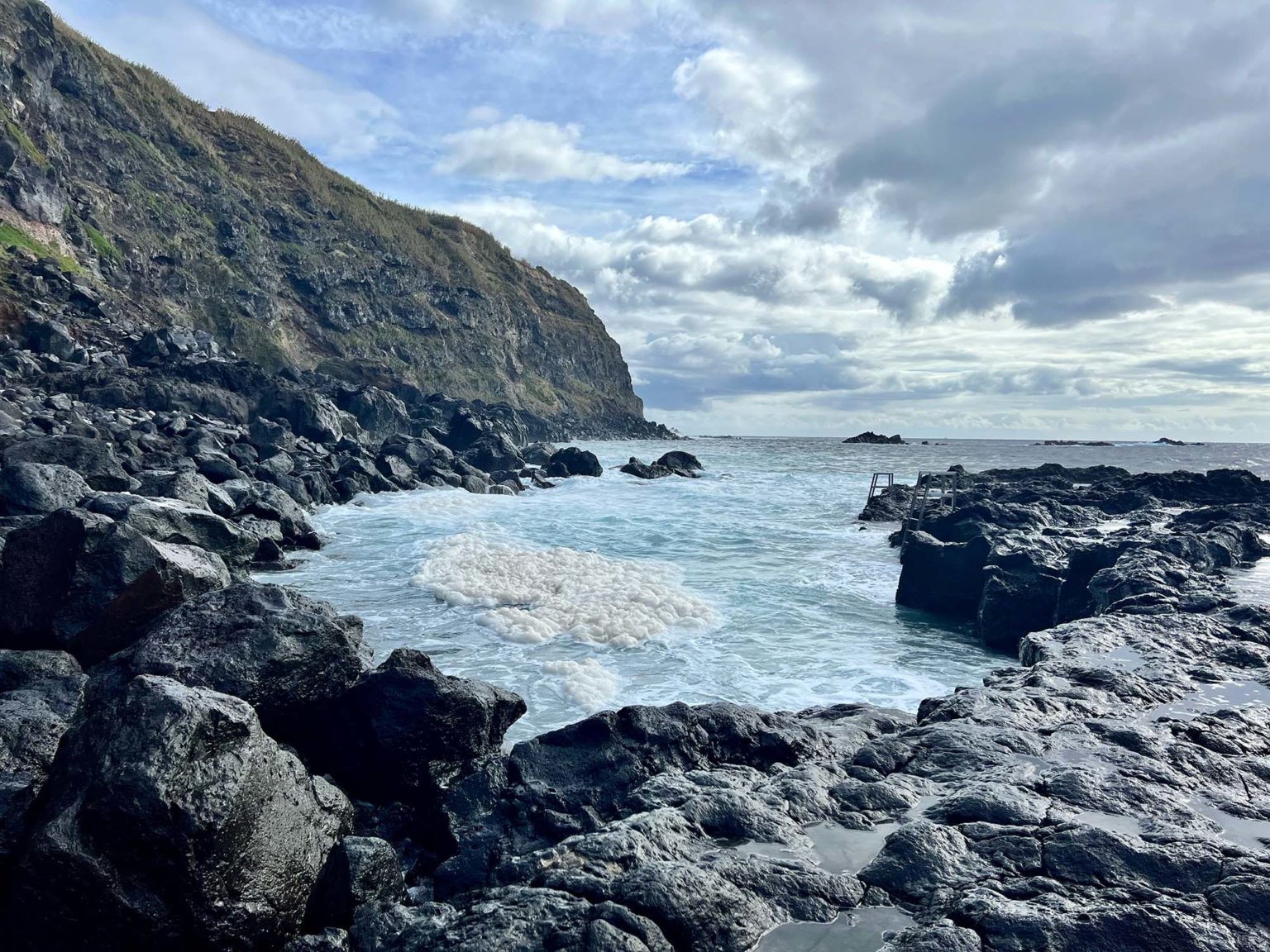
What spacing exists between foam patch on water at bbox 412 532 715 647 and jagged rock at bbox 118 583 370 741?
5.85 metres

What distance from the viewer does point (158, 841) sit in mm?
4004

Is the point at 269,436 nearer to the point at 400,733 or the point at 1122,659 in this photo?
the point at 400,733

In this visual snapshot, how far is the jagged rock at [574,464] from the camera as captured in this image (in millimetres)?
47484

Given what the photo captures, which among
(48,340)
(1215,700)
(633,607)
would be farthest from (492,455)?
(1215,700)

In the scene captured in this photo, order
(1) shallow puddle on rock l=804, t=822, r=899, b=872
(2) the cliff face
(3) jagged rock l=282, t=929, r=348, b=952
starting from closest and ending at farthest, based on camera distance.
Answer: (3) jagged rock l=282, t=929, r=348, b=952
(1) shallow puddle on rock l=804, t=822, r=899, b=872
(2) the cliff face

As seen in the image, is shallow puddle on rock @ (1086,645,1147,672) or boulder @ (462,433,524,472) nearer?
shallow puddle on rock @ (1086,645,1147,672)

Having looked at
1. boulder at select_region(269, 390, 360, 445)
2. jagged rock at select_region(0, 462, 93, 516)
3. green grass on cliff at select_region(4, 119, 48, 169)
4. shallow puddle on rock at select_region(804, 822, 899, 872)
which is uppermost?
green grass on cliff at select_region(4, 119, 48, 169)

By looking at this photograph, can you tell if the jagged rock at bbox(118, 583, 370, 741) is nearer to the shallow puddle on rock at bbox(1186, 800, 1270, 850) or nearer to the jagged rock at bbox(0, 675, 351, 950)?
the jagged rock at bbox(0, 675, 351, 950)

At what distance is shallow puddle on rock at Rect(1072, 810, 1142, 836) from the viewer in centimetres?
480

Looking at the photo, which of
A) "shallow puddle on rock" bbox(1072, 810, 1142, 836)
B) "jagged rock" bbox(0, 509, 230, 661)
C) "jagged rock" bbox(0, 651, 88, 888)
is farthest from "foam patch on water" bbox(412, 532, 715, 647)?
"shallow puddle on rock" bbox(1072, 810, 1142, 836)

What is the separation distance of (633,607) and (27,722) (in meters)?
9.82

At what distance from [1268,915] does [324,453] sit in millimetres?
36655

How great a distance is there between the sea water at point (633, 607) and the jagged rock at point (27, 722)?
14.2ft

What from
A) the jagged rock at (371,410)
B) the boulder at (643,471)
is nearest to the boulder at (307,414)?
the jagged rock at (371,410)
